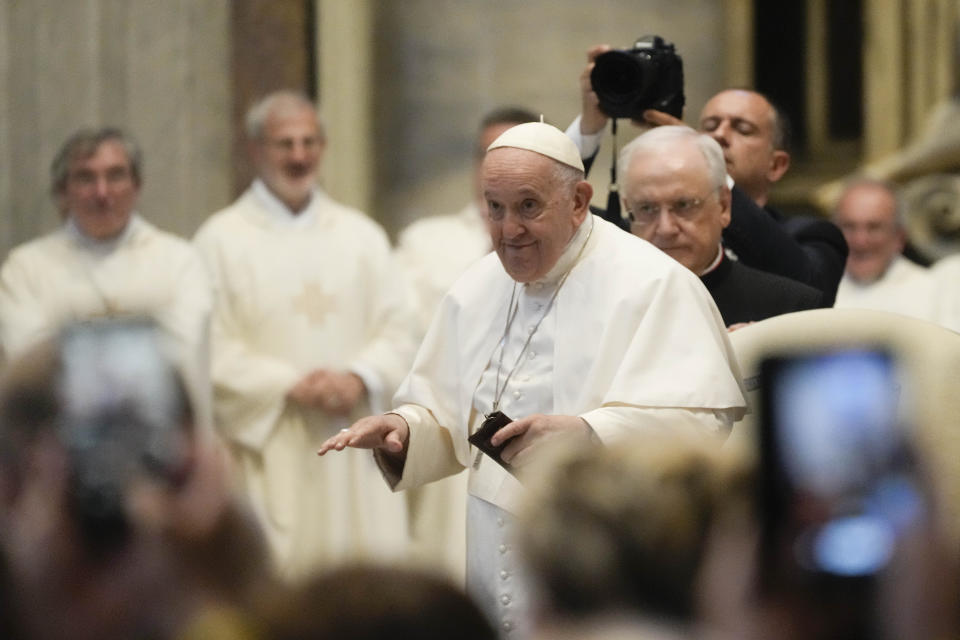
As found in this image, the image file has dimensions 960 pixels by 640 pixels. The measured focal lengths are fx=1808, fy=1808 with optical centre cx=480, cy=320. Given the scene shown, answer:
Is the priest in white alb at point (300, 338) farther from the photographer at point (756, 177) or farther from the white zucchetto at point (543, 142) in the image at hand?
the white zucchetto at point (543, 142)

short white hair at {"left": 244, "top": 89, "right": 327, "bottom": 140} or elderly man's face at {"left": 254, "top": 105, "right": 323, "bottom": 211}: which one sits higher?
short white hair at {"left": 244, "top": 89, "right": 327, "bottom": 140}

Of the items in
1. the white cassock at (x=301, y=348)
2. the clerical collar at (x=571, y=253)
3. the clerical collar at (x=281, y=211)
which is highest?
the clerical collar at (x=571, y=253)

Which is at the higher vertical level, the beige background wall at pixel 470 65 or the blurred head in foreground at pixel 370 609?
the beige background wall at pixel 470 65

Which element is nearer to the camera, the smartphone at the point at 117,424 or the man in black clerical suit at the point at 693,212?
the smartphone at the point at 117,424

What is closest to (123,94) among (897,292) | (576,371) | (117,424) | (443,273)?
(443,273)

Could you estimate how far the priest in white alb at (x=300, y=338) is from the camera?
24.5ft

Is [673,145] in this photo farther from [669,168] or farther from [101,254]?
[101,254]

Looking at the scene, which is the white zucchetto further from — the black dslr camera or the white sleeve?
the black dslr camera

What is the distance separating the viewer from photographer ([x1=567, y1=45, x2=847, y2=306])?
520cm

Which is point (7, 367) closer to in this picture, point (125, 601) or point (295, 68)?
point (125, 601)

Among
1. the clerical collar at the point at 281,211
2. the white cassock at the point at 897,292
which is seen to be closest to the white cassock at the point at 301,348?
the clerical collar at the point at 281,211

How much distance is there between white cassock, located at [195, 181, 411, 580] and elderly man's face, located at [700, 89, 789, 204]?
216 centimetres

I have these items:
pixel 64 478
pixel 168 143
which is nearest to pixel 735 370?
pixel 64 478

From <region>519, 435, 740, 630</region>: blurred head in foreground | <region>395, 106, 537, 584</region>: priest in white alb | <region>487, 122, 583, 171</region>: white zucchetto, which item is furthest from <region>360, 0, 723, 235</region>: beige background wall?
<region>519, 435, 740, 630</region>: blurred head in foreground
